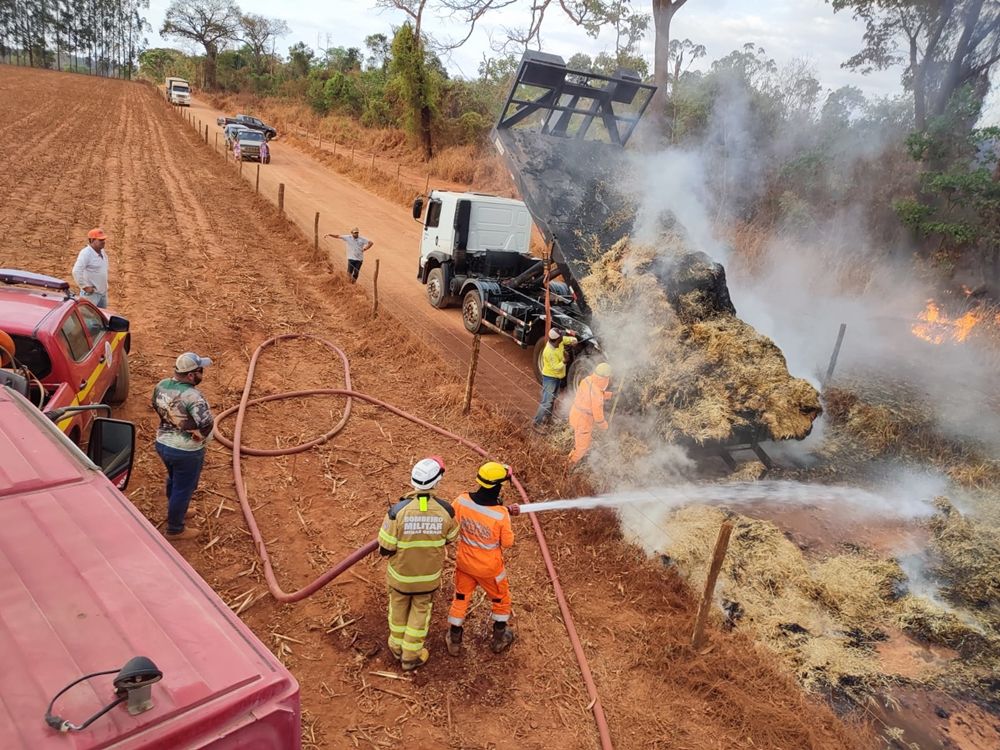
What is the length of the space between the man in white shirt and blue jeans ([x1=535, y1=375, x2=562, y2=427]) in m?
5.87

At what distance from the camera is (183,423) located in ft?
15.8

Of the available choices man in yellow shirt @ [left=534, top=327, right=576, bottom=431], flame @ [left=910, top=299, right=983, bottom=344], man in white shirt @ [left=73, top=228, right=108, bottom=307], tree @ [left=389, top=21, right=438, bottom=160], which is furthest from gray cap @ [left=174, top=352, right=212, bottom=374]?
tree @ [left=389, top=21, right=438, bottom=160]

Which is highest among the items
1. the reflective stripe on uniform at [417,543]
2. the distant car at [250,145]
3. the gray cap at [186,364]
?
the distant car at [250,145]

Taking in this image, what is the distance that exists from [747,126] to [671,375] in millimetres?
13937

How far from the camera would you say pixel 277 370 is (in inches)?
344

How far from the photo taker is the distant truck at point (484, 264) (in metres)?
10.3

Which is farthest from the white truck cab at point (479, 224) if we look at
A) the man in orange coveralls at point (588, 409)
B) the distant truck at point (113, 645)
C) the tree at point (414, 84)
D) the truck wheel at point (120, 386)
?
the tree at point (414, 84)

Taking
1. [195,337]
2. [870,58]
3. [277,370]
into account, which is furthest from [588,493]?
[870,58]

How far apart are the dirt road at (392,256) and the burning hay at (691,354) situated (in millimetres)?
1828

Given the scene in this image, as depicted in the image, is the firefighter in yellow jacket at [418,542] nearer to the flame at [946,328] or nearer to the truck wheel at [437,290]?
the truck wheel at [437,290]

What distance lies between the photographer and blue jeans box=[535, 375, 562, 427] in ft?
27.1

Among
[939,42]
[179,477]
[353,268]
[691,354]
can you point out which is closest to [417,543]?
[179,477]

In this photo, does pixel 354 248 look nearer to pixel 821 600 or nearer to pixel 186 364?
pixel 186 364

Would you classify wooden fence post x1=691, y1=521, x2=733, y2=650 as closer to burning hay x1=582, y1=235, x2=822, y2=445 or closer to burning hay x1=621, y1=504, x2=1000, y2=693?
burning hay x1=621, y1=504, x2=1000, y2=693
